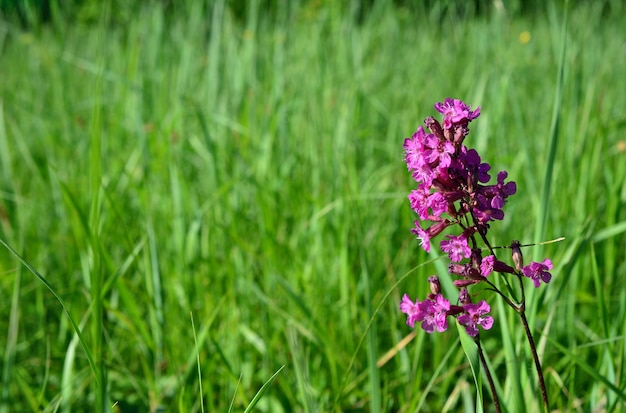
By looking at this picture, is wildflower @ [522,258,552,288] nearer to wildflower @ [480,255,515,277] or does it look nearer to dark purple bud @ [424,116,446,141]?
wildflower @ [480,255,515,277]

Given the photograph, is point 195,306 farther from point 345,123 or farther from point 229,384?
point 345,123

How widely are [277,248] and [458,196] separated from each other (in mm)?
864

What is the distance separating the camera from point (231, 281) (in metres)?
1.36

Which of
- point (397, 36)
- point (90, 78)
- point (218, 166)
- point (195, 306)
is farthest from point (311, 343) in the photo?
point (90, 78)

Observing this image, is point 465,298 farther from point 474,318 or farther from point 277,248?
point 277,248

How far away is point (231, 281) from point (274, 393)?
0.93 ft

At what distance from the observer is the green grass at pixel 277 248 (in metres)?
1.00

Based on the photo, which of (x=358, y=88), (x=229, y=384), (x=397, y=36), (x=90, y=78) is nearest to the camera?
(x=229, y=384)

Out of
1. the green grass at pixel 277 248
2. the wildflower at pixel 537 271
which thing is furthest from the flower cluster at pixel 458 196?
the green grass at pixel 277 248

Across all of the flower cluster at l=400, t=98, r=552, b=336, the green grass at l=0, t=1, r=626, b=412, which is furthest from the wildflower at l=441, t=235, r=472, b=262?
the green grass at l=0, t=1, r=626, b=412

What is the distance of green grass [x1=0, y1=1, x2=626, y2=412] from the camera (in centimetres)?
100

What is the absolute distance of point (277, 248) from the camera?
142 centimetres

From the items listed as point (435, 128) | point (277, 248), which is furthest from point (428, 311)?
point (277, 248)

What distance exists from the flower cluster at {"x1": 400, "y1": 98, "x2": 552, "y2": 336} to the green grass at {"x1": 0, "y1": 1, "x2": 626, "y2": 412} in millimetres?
156
